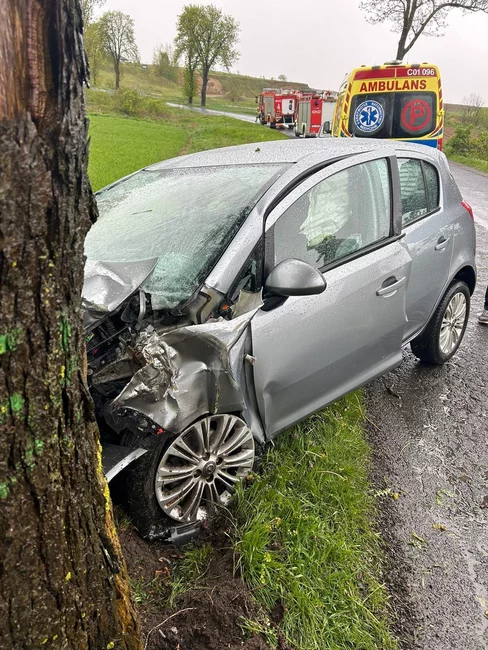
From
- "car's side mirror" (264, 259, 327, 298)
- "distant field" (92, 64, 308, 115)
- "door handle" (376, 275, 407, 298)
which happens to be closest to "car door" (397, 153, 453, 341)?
"door handle" (376, 275, 407, 298)

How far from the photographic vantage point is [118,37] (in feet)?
252

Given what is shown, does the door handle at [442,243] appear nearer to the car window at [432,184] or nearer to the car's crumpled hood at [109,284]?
the car window at [432,184]

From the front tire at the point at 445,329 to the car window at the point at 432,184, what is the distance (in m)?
0.70

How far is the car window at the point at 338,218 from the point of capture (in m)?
2.85

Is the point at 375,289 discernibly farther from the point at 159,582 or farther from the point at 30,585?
the point at 30,585

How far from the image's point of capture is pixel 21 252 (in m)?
1.14

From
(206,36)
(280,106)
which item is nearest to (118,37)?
(206,36)

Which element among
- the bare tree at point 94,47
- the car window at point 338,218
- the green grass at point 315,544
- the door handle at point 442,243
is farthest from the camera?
the bare tree at point 94,47

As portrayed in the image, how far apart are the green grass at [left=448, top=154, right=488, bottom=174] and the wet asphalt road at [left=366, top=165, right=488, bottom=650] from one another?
1904 centimetres

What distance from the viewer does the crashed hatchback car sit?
7.64 ft

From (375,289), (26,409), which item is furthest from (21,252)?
(375,289)

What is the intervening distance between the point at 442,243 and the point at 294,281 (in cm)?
186

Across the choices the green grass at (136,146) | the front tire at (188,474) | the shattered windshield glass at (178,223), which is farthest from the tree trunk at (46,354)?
the green grass at (136,146)

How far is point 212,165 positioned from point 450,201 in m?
1.86
